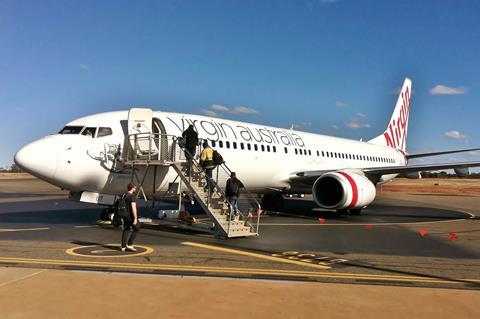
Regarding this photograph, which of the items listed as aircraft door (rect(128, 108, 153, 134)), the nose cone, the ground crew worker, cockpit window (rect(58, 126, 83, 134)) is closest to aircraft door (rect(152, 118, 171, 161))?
aircraft door (rect(128, 108, 153, 134))

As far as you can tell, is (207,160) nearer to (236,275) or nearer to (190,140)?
(190,140)

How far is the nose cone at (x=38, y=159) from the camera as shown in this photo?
11305mm

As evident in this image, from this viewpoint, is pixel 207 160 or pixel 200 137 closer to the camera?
pixel 207 160

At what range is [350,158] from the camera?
949 inches

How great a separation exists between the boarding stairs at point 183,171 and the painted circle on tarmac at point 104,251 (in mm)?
3026

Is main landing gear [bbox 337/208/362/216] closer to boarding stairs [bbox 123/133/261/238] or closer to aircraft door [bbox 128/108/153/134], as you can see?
boarding stairs [bbox 123/133/261/238]

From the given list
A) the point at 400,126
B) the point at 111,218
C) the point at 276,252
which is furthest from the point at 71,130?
the point at 400,126

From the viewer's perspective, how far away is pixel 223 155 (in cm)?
1536

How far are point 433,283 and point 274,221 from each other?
31.7 ft

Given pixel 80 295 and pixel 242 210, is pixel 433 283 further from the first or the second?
pixel 242 210

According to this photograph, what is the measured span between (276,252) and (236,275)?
2.52 meters

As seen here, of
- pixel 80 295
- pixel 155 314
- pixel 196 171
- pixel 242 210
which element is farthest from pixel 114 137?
pixel 155 314

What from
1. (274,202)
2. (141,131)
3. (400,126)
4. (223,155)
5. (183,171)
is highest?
(400,126)

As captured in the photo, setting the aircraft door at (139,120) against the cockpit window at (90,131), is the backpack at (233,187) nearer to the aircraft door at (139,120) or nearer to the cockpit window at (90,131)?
the aircraft door at (139,120)
